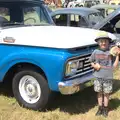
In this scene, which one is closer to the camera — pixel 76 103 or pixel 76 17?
pixel 76 103

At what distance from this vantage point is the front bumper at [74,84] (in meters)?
4.90

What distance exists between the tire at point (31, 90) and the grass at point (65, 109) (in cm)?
13

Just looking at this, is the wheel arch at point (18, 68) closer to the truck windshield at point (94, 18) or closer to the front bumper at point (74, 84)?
the front bumper at point (74, 84)

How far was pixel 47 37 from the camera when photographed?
5.18 m

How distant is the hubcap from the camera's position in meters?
5.32

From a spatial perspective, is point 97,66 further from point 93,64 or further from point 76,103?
point 76,103

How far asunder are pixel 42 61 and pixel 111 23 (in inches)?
138

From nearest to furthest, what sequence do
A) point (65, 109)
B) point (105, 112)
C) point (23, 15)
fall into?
1. point (105, 112)
2. point (65, 109)
3. point (23, 15)

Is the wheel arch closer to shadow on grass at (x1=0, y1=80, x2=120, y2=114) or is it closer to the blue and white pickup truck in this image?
the blue and white pickup truck

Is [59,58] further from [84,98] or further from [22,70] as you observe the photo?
[84,98]

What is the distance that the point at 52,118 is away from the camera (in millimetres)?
5188

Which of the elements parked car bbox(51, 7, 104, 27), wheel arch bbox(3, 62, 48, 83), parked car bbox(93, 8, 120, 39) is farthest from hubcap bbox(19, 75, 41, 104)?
parked car bbox(51, 7, 104, 27)

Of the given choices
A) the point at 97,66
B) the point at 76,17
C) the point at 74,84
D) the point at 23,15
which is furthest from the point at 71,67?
the point at 76,17

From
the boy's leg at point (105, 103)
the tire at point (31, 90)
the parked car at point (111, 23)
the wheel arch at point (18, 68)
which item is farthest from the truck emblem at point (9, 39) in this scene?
the parked car at point (111, 23)
